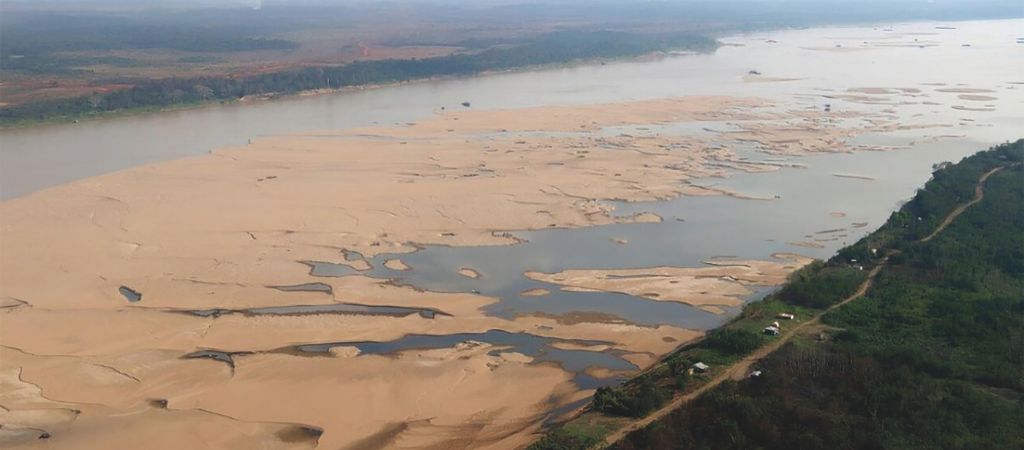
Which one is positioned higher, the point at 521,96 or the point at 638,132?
the point at 521,96

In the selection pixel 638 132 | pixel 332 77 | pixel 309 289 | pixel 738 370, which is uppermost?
pixel 332 77

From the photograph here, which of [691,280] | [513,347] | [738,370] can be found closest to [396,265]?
[513,347]

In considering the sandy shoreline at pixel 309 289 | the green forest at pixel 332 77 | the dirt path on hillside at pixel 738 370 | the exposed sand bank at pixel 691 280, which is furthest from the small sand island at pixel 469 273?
the green forest at pixel 332 77

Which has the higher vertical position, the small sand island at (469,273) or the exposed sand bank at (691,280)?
the exposed sand bank at (691,280)

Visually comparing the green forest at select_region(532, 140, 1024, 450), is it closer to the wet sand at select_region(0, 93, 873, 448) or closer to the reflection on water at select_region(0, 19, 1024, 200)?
the wet sand at select_region(0, 93, 873, 448)

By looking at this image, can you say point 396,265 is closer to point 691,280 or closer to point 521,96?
point 691,280

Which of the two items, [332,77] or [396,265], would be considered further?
[332,77]

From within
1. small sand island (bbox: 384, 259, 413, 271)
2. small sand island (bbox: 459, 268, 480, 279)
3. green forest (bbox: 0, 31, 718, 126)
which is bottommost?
small sand island (bbox: 459, 268, 480, 279)

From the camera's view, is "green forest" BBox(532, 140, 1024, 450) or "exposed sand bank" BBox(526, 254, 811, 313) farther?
"exposed sand bank" BBox(526, 254, 811, 313)

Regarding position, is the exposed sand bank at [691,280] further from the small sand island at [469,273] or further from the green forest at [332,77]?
the green forest at [332,77]

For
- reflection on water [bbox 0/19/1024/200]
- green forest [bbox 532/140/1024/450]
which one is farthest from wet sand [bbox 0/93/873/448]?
reflection on water [bbox 0/19/1024/200]
